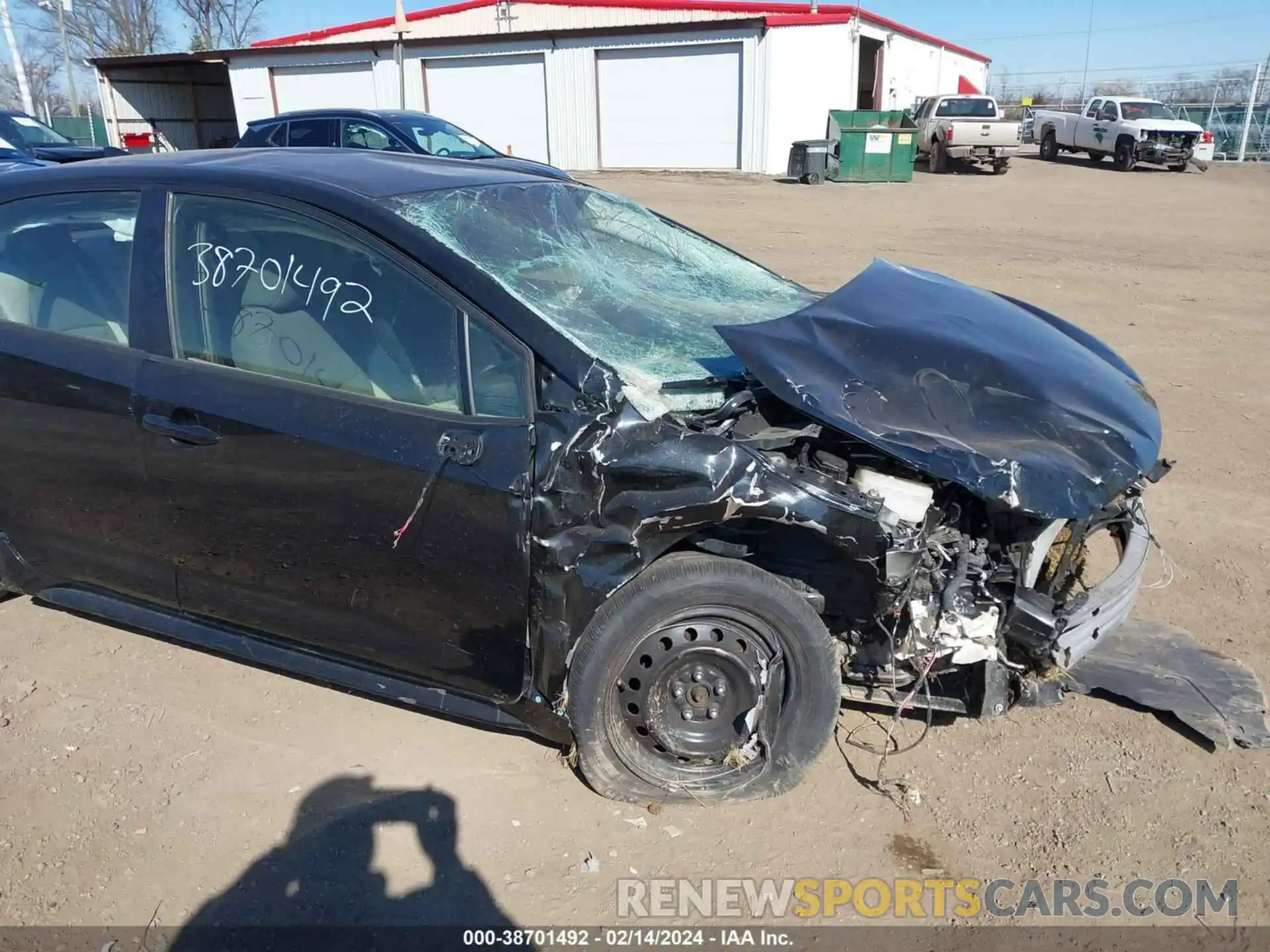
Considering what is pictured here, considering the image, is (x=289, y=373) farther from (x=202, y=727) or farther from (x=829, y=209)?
(x=829, y=209)

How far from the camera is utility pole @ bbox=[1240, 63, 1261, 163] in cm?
3077

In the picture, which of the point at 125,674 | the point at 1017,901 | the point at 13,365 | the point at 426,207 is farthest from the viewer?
the point at 125,674

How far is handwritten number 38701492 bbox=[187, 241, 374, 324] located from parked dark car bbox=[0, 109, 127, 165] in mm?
11858

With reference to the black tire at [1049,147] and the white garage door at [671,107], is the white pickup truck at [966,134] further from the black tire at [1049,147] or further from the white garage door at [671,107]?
the white garage door at [671,107]

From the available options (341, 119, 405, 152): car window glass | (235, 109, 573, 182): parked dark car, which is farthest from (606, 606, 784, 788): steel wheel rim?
(341, 119, 405, 152): car window glass

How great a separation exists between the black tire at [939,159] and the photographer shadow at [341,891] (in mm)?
27019

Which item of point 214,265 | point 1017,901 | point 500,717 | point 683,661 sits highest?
point 214,265

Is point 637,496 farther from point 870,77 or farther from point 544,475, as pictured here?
point 870,77

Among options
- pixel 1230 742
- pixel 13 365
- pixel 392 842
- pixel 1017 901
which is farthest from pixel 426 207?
pixel 1230 742

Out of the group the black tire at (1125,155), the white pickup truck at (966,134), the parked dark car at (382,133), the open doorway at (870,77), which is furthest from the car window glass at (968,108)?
the parked dark car at (382,133)

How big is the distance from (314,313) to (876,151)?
899 inches

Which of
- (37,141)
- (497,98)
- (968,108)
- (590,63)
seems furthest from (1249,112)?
(37,141)

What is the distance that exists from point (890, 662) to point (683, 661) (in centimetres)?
64

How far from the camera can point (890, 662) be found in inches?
114
